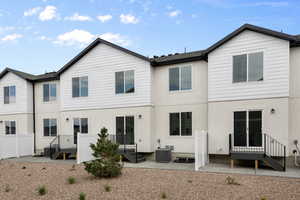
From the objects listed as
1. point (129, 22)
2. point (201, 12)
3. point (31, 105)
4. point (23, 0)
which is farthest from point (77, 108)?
point (201, 12)

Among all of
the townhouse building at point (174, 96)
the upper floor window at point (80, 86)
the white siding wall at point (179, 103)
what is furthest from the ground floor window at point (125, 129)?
the upper floor window at point (80, 86)

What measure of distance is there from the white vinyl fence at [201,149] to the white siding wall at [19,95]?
13252mm

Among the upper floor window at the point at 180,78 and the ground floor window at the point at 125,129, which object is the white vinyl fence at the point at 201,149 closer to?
the upper floor window at the point at 180,78

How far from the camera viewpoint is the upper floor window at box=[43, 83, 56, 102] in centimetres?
1616

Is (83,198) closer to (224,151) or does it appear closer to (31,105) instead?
(224,151)

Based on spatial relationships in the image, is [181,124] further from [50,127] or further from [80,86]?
[50,127]

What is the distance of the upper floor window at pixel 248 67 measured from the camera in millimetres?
10234

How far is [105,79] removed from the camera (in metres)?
13.6

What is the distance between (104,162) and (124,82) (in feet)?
19.9

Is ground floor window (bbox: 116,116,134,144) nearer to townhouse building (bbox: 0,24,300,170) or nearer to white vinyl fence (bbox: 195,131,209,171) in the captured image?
townhouse building (bbox: 0,24,300,170)

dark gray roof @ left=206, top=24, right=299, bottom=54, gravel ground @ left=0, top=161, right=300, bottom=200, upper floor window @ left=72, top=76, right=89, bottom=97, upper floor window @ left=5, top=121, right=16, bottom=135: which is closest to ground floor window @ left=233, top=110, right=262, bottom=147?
gravel ground @ left=0, top=161, right=300, bottom=200

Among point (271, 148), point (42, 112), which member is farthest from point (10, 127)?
point (271, 148)

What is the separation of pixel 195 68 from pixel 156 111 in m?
3.37

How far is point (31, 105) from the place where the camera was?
1662 centimetres
